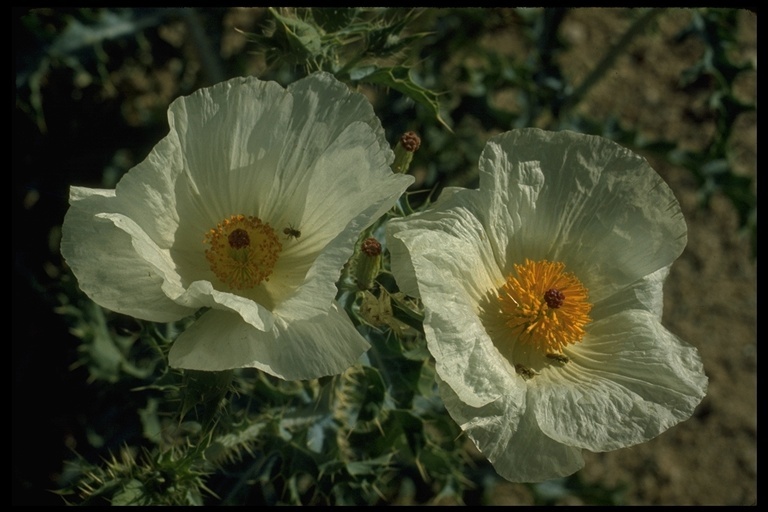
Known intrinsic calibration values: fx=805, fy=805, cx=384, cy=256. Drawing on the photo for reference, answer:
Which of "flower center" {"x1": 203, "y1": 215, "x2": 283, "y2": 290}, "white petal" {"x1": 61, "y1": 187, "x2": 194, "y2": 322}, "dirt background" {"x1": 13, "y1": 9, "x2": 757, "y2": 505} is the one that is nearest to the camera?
"white petal" {"x1": 61, "y1": 187, "x2": 194, "y2": 322}

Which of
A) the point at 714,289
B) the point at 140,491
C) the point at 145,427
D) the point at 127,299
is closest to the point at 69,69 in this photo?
the point at 145,427

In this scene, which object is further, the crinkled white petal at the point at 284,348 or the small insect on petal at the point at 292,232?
the small insect on petal at the point at 292,232

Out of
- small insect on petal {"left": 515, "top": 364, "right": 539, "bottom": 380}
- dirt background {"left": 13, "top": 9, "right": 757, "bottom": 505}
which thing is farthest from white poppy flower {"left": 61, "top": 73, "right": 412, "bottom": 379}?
dirt background {"left": 13, "top": 9, "right": 757, "bottom": 505}

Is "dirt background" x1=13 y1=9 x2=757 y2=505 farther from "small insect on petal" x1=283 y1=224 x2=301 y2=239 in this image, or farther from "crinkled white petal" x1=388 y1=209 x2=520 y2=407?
"crinkled white petal" x1=388 y1=209 x2=520 y2=407

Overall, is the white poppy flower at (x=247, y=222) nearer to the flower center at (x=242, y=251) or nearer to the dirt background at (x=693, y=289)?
the flower center at (x=242, y=251)

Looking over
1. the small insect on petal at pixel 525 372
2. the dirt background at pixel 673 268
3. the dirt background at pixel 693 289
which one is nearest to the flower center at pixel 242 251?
the small insect on petal at pixel 525 372

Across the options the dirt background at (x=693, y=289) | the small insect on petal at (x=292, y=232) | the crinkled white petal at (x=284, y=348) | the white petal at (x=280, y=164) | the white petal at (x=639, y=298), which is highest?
the white petal at (x=280, y=164)
